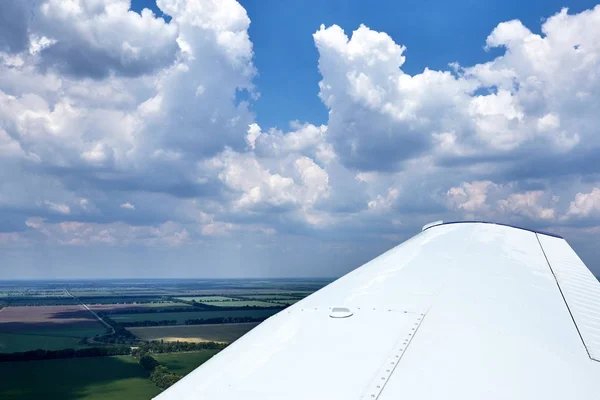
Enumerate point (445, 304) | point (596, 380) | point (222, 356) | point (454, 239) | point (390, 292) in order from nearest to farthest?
point (596, 380) → point (222, 356) → point (445, 304) → point (390, 292) → point (454, 239)

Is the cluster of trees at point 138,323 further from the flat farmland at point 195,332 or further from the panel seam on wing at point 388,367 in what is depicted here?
the panel seam on wing at point 388,367

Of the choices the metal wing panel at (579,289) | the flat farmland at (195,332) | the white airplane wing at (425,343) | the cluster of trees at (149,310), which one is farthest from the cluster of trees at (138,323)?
the white airplane wing at (425,343)

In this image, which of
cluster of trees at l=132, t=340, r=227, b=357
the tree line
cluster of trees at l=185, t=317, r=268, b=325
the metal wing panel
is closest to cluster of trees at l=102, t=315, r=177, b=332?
cluster of trees at l=185, t=317, r=268, b=325

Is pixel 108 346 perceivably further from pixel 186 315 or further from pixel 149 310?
pixel 149 310

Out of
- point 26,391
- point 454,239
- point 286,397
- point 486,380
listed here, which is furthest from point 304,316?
point 26,391

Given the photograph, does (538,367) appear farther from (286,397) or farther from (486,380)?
(286,397)

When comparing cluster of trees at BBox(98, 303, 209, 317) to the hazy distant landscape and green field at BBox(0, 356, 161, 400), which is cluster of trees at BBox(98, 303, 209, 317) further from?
green field at BBox(0, 356, 161, 400)
